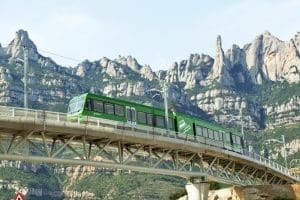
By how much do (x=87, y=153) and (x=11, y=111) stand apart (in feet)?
28.6

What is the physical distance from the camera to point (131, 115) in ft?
181

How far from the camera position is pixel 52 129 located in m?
43.4

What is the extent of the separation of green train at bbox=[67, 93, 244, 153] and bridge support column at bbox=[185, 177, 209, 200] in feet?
15.0

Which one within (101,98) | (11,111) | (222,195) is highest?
(101,98)

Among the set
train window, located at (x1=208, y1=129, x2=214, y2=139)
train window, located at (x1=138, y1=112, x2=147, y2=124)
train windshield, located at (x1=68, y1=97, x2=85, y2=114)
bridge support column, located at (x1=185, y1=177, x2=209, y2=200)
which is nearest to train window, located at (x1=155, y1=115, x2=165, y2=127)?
train window, located at (x1=138, y1=112, x2=147, y2=124)

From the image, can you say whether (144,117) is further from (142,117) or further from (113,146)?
(113,146)

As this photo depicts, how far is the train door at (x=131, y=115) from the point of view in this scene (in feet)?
179

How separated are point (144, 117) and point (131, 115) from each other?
6.68 feet

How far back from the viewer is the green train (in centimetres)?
5144

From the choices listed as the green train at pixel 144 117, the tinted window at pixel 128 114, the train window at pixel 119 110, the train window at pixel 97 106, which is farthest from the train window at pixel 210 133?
the train window at pixel 97 106

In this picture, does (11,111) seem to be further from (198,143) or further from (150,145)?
(198,143)

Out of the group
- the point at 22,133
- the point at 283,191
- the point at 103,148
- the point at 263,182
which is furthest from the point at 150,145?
the point at 263,182

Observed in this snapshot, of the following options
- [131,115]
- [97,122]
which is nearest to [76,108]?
[97,122]

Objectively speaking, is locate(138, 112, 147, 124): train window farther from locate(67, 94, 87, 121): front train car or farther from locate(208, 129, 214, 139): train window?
locate(208, 129, 214, 139): train window
